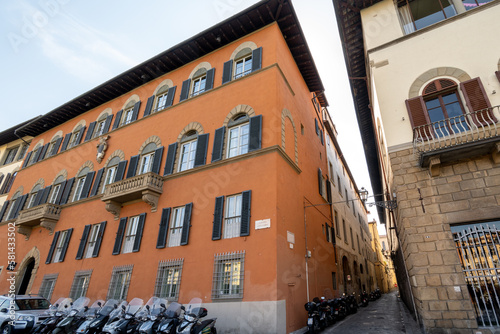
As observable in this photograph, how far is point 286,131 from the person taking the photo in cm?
1224

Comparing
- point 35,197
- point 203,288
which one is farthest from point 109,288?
point 35,197

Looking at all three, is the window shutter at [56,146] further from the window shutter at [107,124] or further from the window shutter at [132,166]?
the window shutter at [132,166]

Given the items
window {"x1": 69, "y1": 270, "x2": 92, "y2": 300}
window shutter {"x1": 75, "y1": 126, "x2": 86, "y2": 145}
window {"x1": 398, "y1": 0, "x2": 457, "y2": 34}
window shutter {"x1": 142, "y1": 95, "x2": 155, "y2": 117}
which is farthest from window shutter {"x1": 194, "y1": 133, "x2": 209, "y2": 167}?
window shutter {"x1": 75, "y1": 126, "x2": 86, "y2": 145}

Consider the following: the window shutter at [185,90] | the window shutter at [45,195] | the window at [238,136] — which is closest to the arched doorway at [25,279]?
the window shutter at [45,195]

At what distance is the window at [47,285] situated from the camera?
14.3 metres

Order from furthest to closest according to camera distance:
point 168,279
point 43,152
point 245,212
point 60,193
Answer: point 43,152, point 60,193, point 168,279, point 245,212

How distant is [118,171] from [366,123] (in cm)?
1602

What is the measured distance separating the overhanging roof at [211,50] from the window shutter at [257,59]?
170cm

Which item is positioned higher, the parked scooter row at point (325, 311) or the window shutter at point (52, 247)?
the window shutter at point (52, 247)

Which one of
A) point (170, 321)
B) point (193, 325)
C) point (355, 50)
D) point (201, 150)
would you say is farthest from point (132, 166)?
point (355, 50)

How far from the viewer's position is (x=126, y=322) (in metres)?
7.84

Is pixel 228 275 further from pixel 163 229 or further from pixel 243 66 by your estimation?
pixel 243 66

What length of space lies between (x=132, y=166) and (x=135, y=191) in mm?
2799

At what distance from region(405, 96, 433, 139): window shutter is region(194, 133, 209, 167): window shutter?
822 cm
